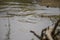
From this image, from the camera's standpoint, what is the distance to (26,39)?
22.6 feet

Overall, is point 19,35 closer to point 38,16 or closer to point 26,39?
point 26,39

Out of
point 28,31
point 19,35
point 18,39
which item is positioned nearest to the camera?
point 18,39

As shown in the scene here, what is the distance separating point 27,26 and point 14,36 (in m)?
1.46

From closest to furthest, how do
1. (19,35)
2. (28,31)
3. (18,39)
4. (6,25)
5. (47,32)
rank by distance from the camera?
(47,32) < (18,39) < (19,35) < (28,31) < (6,25)

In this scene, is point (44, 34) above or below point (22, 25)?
above

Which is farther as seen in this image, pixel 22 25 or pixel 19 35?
pixel 22 25

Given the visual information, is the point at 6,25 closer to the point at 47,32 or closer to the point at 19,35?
the point at 19,35

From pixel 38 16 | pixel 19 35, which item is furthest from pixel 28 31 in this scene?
pixel 38 16

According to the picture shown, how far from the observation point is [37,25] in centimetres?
877

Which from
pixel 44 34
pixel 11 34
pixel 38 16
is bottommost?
pixel 38 16

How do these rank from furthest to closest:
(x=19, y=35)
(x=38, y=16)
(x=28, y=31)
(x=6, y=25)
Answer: (x=38, y=16) → (x=6, y=25) → (x=28, y=31) → (x=19, y=35)

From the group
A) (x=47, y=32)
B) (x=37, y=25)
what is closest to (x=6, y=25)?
(x=37, y=25)

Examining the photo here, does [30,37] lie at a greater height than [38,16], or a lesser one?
greater

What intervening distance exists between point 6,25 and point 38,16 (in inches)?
113
